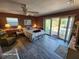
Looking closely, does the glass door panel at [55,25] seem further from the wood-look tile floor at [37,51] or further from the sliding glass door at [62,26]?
the wood-look tile floor at [37,51]

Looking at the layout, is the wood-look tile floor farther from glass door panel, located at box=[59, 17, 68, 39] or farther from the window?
the window

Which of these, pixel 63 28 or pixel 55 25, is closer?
pixel 63 28

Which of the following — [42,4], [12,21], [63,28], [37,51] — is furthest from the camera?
[12,21]

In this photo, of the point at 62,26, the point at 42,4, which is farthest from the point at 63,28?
the point at 42,4

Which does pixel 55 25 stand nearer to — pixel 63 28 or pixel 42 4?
pixel 63 28

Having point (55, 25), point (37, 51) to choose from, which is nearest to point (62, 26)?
point (55, 25)

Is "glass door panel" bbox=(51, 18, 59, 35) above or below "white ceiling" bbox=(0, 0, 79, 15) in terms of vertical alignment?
below

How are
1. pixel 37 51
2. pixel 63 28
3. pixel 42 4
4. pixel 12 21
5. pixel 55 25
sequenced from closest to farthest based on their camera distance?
pixel 42 4
pixel 37 51
pixel 63 28
pixel 55 25
pixel 12 21

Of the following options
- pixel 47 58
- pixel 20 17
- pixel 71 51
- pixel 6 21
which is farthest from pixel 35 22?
pixel 71 51

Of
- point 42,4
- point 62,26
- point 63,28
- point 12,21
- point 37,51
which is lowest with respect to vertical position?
point 37,51

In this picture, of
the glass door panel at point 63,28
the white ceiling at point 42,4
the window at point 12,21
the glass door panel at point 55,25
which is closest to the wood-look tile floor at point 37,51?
the glass door panel at point 63,28

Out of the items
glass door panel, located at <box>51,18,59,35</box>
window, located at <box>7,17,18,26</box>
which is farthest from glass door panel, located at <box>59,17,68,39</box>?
window, located at <box>7,17,18,26</box>

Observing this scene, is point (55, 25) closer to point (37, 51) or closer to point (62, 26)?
point (62, 26)

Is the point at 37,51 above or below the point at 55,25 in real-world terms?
below
